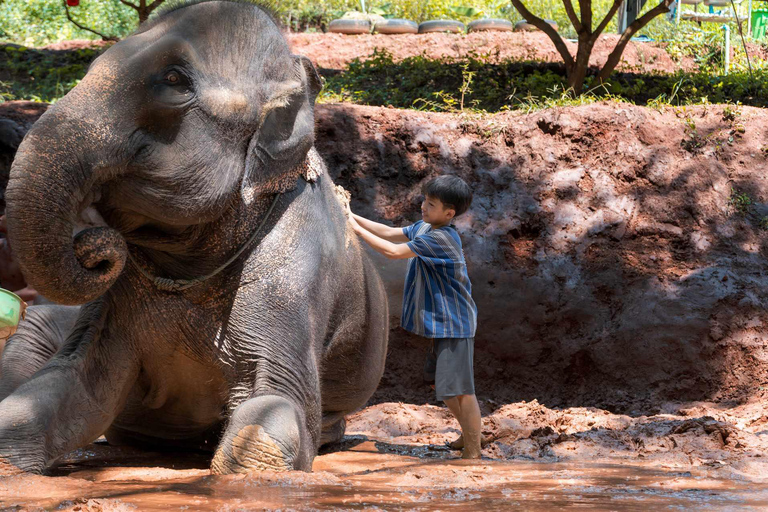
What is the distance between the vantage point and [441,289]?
4.97 metres

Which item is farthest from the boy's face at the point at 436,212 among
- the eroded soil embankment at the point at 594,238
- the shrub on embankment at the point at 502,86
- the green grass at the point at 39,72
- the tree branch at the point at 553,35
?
the green grass at the point at 39,72

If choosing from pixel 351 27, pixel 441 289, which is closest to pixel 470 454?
pixel 441 289

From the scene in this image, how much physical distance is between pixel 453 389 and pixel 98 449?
170 cm

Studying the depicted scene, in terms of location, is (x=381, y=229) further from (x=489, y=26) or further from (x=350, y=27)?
(x=489, y=26)

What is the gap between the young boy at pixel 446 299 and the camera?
4816 millimetres

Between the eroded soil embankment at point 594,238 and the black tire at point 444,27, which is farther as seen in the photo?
the black tire at point 444,27

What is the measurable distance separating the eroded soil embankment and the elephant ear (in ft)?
10.0

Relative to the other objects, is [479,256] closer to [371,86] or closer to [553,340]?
[553,340]

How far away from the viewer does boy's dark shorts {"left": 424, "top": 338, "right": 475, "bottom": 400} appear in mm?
4820

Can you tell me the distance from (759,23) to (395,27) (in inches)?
230

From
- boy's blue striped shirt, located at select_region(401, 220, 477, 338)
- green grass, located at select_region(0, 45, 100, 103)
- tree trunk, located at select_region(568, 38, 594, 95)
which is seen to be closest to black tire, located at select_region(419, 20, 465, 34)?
green grass, located at select_region(0, 45, 100, 103)

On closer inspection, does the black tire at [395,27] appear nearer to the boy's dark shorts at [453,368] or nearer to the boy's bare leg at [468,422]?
the boy's dark shorts at [453,368]

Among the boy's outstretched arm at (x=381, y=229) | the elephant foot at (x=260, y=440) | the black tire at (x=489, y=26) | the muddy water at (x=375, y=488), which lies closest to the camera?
the muddy water at (x=375, y=488)

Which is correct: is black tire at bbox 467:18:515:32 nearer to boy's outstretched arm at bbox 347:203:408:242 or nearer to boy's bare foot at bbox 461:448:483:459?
boy's outstretched arm at bbox 347:203:408:242
